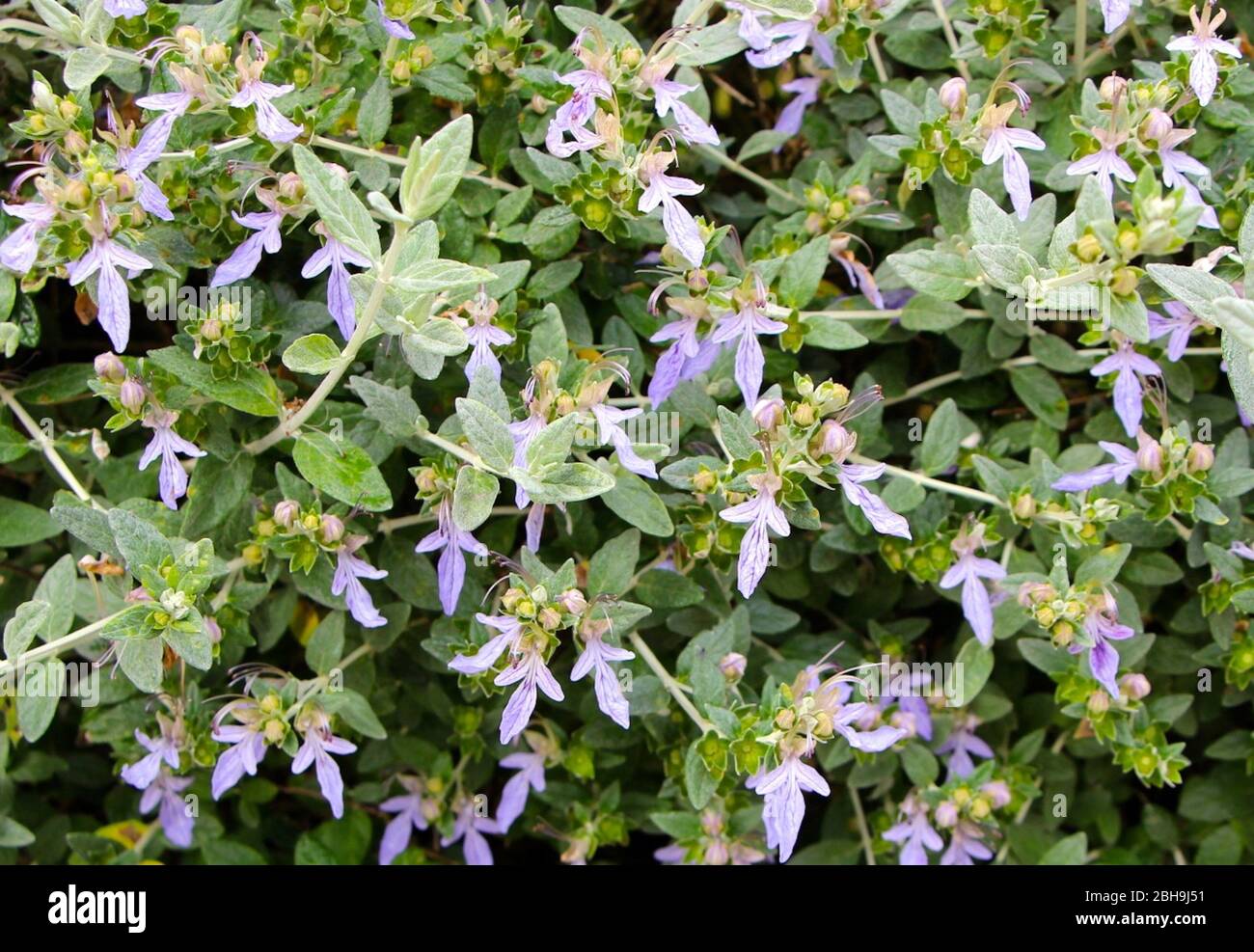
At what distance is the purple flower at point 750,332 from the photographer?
4.94 feet

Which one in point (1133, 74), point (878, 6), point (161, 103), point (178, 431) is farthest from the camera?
point (1133, 74)

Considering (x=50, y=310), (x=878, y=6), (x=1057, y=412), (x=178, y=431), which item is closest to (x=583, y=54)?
(x=878, y=6)

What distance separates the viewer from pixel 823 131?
1.81m

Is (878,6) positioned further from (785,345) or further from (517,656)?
(517,656)

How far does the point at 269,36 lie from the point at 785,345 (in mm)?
830

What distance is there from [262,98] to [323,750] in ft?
2.71

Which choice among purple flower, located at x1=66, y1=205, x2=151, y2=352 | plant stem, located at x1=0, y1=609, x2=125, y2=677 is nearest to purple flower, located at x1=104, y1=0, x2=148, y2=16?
purple flower, located at x1=66, y1=205, x2=151, y2=352

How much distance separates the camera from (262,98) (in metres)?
1.38

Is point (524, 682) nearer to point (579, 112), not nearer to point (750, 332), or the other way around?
point (750, 332)

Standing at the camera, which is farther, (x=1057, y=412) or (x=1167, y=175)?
(x=1057, y=412)

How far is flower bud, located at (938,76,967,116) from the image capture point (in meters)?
1.51

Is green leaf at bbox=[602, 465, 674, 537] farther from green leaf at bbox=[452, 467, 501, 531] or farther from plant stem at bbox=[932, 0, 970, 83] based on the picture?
plant stem at bbox=[932, 0, 970, 83]

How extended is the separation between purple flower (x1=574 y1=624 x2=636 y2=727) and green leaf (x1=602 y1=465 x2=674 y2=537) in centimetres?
15

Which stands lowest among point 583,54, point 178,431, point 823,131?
point 178,431
